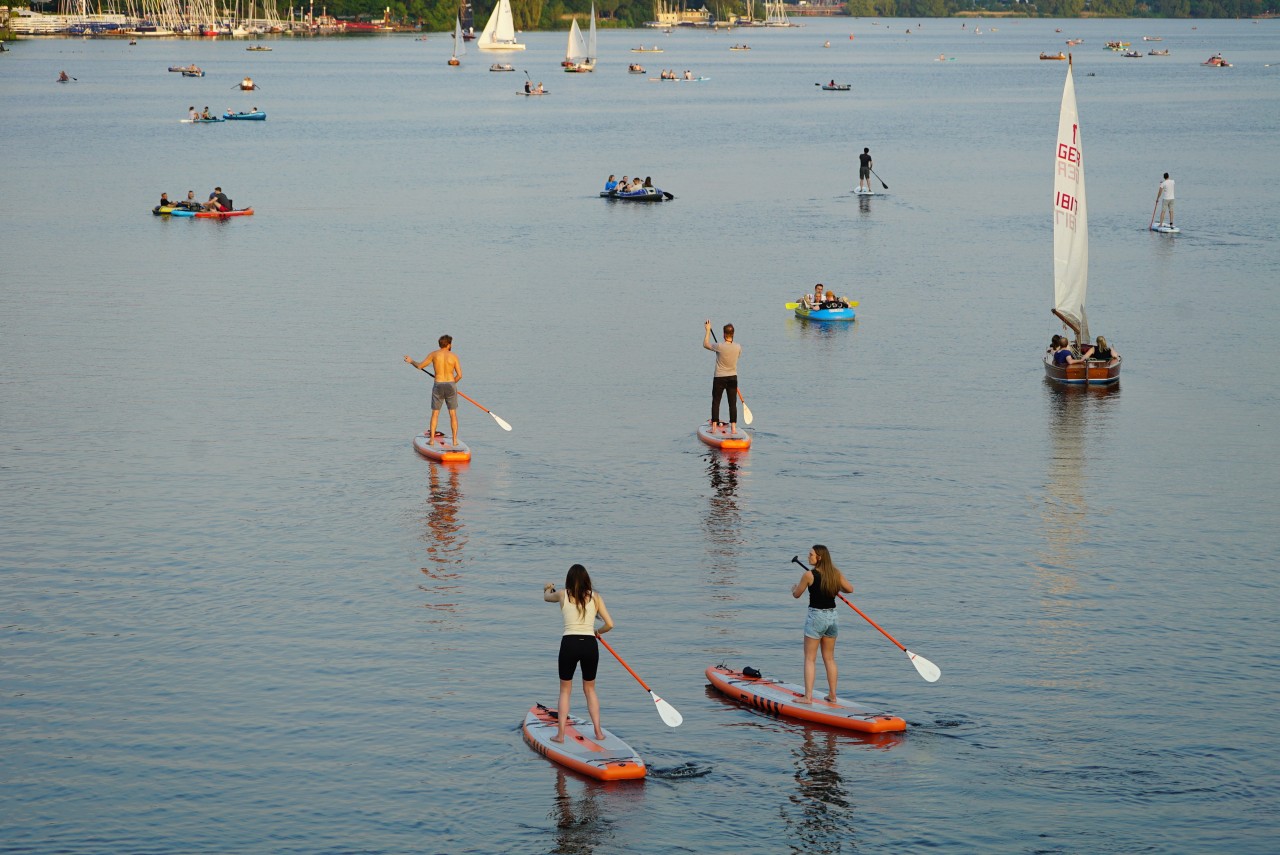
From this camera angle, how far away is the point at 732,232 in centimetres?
7712

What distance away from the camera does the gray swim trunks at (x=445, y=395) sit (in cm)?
3659

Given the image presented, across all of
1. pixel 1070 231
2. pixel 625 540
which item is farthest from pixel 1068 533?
pixel 1070 231

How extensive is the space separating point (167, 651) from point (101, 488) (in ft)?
33.1

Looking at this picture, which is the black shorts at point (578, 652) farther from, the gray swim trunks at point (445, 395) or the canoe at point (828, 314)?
the canoe at point (828, 314)

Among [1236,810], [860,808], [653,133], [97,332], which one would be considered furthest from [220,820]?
[653,133]

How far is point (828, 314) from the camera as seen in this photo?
2117 inches

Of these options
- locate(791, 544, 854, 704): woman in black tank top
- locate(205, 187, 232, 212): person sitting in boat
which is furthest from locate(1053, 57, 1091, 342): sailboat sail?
locate(205, 187, 232, 212): person sitting in boat

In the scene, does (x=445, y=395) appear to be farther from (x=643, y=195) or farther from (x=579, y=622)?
A: (x=643, y=195)

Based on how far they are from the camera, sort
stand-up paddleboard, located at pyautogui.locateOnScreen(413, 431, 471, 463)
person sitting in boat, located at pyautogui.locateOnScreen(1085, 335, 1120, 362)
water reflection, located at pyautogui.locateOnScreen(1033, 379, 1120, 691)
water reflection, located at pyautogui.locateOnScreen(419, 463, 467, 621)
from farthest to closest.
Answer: person sitting in boat, located at pyautogui.locateOnScreen(1085, 335, 1120, 362)
stand-up paddleboard, located at pyautogui.locateOnScreen(413, 431, 471, 463)
water reflection, located at pyautogui.locateOnScreen(419, 463, 467, 621)
water reflection, located at pyautogui.locateOnScreen(1033, 379, 1120, 691)

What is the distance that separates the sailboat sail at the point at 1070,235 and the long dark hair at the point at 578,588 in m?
30.6

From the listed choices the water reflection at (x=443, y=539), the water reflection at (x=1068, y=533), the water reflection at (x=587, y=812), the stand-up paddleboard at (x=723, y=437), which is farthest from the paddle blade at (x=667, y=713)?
the stand-up paddleboard at (x=723, y=437)

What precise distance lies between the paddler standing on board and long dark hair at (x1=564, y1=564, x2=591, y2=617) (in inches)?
616

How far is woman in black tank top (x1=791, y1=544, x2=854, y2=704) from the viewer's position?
21.7 metres

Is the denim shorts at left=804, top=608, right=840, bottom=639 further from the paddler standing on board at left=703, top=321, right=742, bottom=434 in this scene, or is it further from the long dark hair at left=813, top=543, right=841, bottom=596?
the paddler standing on board at left=703, top=321, right=742, bottom=434
